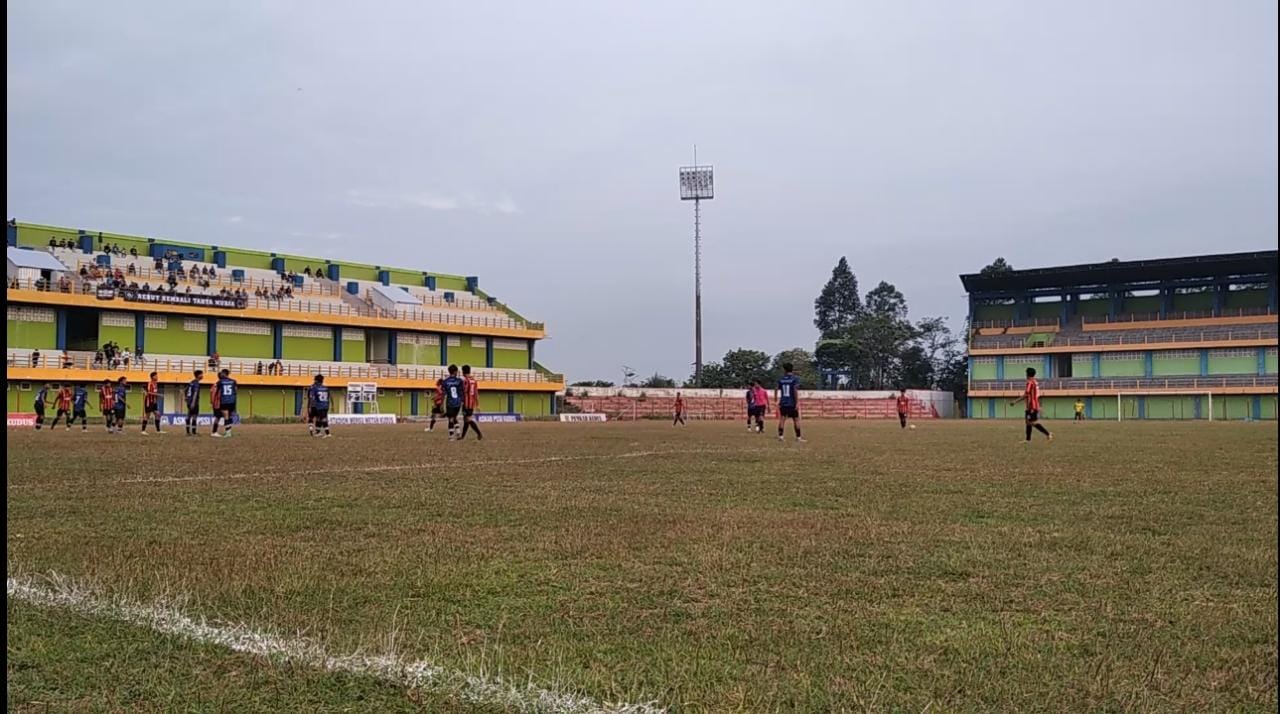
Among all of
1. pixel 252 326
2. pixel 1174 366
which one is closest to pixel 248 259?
pixel 252 326

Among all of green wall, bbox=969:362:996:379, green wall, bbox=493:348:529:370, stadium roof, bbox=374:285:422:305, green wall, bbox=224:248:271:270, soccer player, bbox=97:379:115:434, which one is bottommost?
soccer player, bbox=97:379:115:434

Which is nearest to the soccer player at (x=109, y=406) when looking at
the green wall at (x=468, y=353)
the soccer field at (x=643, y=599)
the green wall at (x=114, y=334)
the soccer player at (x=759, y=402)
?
the soccer player at (x=759, y=402)

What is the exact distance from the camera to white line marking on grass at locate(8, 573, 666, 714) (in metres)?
3.67

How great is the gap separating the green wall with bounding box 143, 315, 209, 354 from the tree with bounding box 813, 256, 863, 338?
7574cm

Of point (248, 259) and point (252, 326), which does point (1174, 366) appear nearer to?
point (252, 326)

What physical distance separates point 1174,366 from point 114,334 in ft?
228

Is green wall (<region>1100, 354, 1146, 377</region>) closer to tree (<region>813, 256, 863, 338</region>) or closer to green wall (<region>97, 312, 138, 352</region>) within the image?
tree (<region>813, 256, 863, 338</region>)

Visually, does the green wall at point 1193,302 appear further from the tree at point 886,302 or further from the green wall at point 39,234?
the green wall at point 39,234

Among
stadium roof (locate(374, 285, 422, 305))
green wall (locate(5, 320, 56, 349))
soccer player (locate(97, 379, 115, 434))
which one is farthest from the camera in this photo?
stadium roof (locate(374, 285, 422, 305))

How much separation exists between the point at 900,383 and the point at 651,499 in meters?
94.0

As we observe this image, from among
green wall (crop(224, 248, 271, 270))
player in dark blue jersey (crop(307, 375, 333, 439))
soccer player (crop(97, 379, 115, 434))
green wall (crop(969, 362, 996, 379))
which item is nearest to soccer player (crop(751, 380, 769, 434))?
player in dark blue jersey (crop(307, 375, 333, 439))

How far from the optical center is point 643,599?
5285 mm

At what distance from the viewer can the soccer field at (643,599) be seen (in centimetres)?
382

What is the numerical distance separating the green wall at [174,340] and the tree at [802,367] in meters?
51.6
